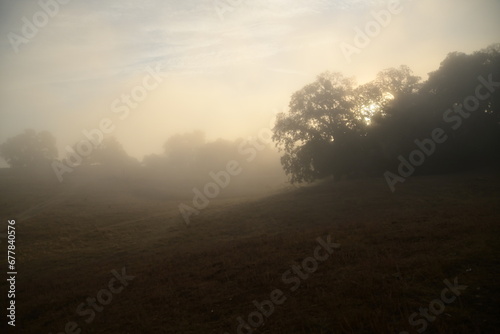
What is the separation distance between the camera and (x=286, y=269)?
1309cm

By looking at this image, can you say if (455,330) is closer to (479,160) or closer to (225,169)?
(479,160)

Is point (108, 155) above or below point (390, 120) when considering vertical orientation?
above

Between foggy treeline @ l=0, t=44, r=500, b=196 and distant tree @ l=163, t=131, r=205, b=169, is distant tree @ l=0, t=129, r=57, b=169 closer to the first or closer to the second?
distant tree @ l=163, t=131, r=205, b=169

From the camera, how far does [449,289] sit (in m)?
8.65

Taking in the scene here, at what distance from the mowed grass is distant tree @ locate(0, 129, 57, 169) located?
3874 inches

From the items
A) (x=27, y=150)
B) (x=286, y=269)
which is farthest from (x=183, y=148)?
(x=286, y=269)

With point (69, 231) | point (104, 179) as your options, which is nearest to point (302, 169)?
point (69, 231)

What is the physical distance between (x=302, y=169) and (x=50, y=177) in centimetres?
7503

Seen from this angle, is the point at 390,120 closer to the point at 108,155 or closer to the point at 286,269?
the point at 286,269

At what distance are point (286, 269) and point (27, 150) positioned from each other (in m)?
133

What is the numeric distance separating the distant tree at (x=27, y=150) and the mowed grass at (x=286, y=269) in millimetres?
98409

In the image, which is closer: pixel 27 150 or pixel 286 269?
pixel 286 269

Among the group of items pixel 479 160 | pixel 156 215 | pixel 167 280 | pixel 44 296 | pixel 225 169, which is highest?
pixel 225 169

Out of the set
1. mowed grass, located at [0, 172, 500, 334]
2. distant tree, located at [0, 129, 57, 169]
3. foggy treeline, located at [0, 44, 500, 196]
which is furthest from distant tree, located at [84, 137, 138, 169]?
mowed grass, located at [0, 172, 500, 334]
